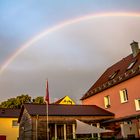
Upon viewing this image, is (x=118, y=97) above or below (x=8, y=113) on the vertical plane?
above

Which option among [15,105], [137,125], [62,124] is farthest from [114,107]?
[15,105]

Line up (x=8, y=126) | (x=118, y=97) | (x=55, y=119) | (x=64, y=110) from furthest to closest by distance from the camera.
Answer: (x=8, y=126), (x=118, y=97), (x=64, y=110), (x=55, y=119)

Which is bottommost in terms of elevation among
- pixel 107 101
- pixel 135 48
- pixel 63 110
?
pixel 63 110

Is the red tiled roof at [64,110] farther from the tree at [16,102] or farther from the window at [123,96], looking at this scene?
the tree at [16,102]

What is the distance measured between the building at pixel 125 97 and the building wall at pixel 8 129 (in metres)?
17.5

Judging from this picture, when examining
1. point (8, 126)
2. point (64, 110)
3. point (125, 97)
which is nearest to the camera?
point (125, 97)

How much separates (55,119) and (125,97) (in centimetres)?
895

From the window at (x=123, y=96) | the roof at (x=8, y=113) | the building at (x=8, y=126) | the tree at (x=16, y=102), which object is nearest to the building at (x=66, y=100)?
the tree at (x=16, y=102)

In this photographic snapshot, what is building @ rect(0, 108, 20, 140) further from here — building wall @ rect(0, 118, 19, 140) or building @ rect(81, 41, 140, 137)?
building @ rect(81, 41, 140, 137)

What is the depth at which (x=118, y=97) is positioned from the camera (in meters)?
28.2

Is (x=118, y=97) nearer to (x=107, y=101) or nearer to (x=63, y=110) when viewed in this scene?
(x=107, y=101)

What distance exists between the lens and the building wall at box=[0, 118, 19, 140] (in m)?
40.8

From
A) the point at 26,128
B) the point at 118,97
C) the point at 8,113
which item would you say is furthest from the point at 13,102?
the point at 118,97

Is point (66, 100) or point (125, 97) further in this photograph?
point (66, 100)
